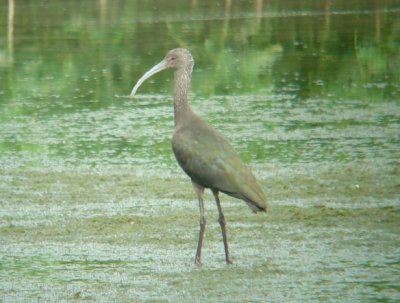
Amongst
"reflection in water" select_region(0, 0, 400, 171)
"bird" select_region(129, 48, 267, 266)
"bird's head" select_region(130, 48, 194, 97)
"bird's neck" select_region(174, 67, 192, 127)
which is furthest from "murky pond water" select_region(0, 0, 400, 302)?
"bird's head" select_region(130, 48, 194, 97)

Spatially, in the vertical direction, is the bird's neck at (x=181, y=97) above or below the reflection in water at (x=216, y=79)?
above

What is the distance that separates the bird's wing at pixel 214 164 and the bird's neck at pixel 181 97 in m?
0.22

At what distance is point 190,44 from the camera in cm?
1952

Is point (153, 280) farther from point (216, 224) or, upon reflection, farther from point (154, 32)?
point (154, 32)

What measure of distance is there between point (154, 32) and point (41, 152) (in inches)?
397

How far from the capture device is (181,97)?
8055 mm

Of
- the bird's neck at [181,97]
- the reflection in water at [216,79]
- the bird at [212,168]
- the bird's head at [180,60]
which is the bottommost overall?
the reflection in water at [216,79]

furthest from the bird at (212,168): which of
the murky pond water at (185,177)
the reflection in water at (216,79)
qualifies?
the reflection in water at (216,79)

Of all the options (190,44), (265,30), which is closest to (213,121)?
(190,44)

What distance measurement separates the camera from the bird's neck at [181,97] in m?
7.93

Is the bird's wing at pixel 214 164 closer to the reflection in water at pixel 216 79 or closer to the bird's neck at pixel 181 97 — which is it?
the bird's neck at pixel 181 97

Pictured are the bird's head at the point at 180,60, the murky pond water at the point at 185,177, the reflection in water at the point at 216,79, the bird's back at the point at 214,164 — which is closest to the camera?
the murky pond water at the point at 185,177

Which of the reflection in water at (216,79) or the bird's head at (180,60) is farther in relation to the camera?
the reflection in water at (216,79)

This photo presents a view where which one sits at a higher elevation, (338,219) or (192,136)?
(192,136)
